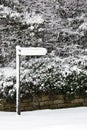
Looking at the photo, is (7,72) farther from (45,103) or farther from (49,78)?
(45,103)

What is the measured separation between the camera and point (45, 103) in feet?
29.9

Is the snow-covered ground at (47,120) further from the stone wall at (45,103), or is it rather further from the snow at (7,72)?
the snow at (7,72)

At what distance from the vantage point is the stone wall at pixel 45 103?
8.89m

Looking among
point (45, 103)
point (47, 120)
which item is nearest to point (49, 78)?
point (45, 103)

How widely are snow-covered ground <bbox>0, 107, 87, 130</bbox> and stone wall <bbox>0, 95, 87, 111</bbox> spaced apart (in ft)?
1.00

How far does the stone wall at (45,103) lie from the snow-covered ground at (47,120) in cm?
30

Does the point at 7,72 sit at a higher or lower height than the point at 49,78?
higher

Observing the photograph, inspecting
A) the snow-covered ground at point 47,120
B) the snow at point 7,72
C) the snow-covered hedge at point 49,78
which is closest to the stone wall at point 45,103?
the snow-covered hedge at point 49,78

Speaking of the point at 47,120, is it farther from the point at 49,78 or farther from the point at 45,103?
the point at 49,78

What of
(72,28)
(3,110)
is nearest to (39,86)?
(3,110)

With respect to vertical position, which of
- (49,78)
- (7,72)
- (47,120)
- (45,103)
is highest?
(7,72)

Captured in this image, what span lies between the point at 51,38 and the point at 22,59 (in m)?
1.15

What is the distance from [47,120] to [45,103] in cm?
151

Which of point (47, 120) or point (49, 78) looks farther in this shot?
point (49, 78)
